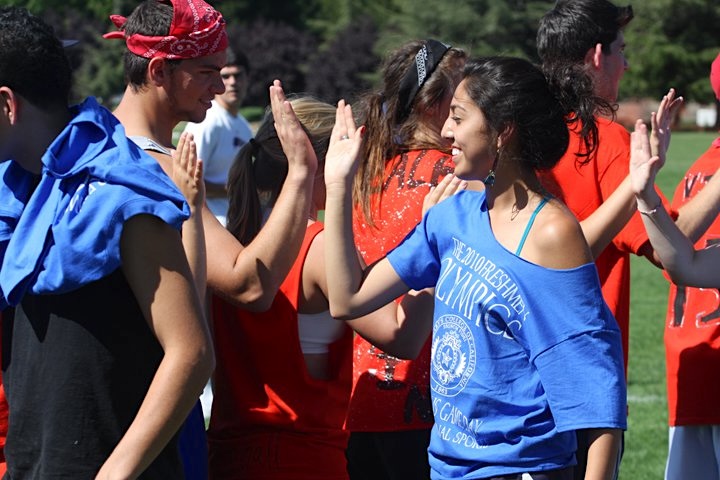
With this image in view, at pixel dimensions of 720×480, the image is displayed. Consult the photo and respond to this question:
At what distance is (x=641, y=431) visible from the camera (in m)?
7.45

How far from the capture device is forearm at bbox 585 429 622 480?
9.18 ft

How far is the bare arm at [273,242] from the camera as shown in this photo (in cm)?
311

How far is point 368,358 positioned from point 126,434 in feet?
4.75

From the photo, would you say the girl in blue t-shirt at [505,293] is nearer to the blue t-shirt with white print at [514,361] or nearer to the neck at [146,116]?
the blue t-shirt with white print at [514,361]

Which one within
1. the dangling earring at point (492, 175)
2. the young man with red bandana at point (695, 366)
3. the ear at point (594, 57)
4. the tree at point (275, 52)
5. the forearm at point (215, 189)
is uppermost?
the ear at point (594, 57)

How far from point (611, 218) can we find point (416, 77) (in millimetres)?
867

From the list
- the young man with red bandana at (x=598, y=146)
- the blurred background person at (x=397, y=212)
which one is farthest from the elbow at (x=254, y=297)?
the young man with red bandana at (x=598, y=146)

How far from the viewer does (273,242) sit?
3111 mm

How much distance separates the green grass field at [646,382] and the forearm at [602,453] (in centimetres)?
383

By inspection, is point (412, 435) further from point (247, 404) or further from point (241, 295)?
point (241, 295)

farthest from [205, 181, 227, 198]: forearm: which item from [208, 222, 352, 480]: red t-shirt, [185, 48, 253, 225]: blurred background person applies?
[208, 222, 352, 480]: red t-shirt

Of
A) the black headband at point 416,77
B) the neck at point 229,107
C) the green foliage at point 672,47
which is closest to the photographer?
the black headband at point 416,77

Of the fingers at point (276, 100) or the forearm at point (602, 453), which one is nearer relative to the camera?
the forearm at point (602, 453)

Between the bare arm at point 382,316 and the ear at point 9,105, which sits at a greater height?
the ear at point 9,105
